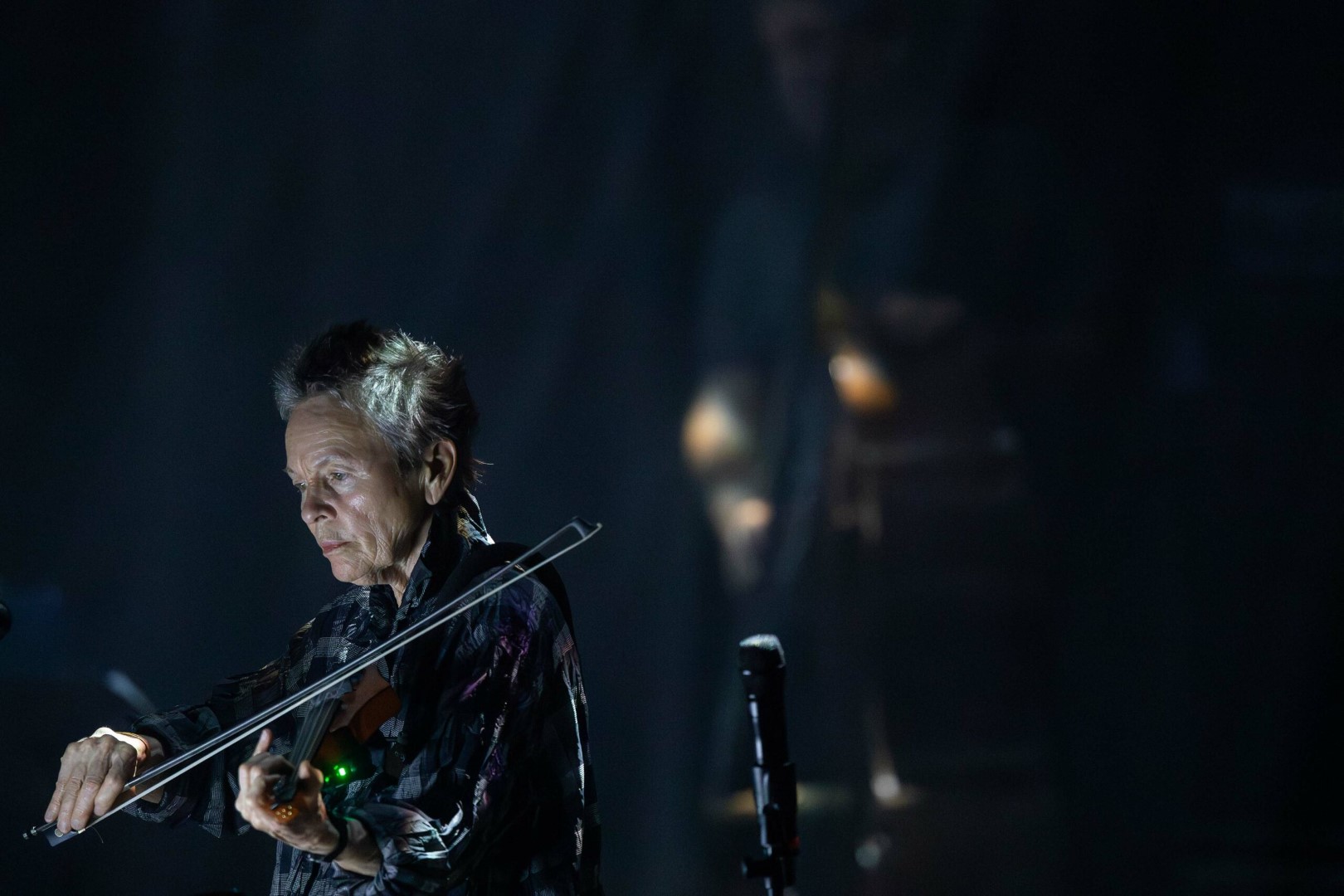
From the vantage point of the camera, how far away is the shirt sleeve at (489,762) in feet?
4.04

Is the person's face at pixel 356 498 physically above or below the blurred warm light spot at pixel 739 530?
below

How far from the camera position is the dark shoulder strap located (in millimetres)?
1500

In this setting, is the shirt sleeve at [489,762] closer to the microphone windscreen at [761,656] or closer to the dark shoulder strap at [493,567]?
the dark shoulder strap at [493,567]

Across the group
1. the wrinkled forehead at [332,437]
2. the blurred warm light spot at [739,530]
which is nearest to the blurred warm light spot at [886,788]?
the blurred warm light spot at [739,530]

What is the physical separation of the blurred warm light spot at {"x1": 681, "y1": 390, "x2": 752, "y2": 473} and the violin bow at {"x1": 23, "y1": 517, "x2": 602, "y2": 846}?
192 centimetres

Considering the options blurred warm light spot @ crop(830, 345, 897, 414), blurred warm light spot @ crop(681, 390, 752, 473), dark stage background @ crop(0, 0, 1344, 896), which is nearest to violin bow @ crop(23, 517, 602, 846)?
dark stage background @ crop(0, 0, 1344, 896)

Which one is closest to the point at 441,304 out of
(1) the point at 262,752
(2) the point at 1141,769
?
(1) the point at 262,752

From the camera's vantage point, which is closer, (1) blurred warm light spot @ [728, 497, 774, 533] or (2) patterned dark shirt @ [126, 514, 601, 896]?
(2) patterned dark shirt @ [126, 514, 601, 896]

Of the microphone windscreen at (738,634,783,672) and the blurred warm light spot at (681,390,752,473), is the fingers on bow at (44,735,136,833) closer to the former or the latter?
the microphone windscreen at (738,634,783,672)

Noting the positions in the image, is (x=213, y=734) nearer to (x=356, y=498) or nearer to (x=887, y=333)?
(x=356, y=498)

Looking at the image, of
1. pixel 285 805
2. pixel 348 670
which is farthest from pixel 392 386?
pixel 285 805

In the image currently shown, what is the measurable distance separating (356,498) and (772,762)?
677mm

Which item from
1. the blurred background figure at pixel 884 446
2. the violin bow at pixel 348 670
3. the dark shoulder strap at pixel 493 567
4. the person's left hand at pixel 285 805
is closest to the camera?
the person's left hand at pixel 285 805

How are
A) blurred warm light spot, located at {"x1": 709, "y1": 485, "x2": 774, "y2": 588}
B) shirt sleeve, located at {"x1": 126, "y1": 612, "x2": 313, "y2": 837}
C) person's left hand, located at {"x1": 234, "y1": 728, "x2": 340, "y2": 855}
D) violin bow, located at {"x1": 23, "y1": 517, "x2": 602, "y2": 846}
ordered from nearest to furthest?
person's left hand, located at {"x1": 234, "y1": 728, "x2": 340, "y2": 855} → violin bow, located at {"x1": 23, "y1": 517, "x2": 602, "y2": 846} → shirt sleeve, located at {"x1": 126, "y1": 612, "x2": 313, "y2": 837} → blurred warm light spot, located at {"x1": 709, "y1": 485, "x2": 774, "y2": 588}
